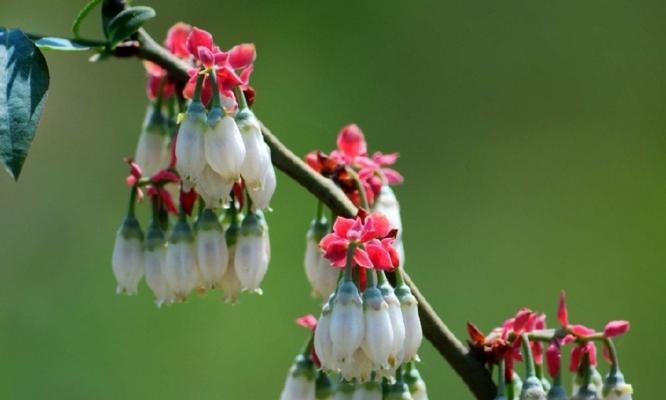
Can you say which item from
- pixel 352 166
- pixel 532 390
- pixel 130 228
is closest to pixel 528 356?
→ pixel 532 390

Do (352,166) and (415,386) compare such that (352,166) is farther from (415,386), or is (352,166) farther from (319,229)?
(415,386)

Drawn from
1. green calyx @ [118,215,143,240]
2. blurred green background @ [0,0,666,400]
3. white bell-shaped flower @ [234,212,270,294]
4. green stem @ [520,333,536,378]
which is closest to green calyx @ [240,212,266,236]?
white bell-shaped flower @ [234,212,270,294]

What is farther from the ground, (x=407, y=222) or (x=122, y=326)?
(x=407, y=222)

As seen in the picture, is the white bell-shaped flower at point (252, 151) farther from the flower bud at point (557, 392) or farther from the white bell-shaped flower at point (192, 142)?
the flower bud at point (557, 392)

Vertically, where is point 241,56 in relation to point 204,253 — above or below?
above

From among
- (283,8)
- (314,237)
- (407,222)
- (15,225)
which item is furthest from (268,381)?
(314,237)

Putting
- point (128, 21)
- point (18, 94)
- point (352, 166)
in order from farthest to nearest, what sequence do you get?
point (352, 166)
point (128, 21)
point (18, 94)

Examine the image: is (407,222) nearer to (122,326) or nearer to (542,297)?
(542,297)

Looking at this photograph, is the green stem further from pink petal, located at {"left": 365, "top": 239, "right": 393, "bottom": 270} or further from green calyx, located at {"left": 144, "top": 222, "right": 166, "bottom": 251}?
green calyx, located at {"left": 144, "top": 222, "right": 166, "bottom": 251}
